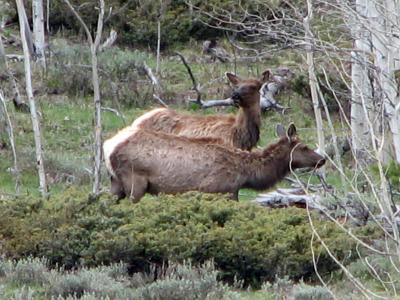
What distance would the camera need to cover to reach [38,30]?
2320 centimetres

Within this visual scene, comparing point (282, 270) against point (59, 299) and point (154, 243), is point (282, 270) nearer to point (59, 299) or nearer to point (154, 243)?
point (154, 243)

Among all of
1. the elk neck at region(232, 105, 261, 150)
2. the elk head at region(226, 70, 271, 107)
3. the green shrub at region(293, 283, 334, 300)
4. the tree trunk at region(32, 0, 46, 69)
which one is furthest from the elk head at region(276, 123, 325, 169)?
the tree trunk at region(32, 0, 46, 69)

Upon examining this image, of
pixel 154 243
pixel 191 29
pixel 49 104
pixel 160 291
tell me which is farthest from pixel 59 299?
pixel 191 29

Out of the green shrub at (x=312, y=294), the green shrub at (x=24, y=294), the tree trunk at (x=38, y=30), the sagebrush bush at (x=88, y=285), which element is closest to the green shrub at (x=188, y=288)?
the sagebrush bush at (x=88, y=285)

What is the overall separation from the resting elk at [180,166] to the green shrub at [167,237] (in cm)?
141

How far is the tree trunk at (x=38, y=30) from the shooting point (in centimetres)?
2272

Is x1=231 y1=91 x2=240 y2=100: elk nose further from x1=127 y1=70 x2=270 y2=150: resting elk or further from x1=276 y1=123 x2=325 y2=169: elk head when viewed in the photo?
x1=276 y1=123 x2=325 y2=169: elk head

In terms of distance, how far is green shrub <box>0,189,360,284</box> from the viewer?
11250 millimetres

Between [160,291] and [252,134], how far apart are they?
20.7ft

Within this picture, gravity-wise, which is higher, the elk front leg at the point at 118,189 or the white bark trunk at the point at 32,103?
the white bark trunk at the point at 32,103

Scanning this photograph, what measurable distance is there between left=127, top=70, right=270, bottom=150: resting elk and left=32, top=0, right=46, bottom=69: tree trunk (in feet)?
23.8

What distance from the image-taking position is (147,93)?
2220 centimetres

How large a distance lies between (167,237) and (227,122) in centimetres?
490

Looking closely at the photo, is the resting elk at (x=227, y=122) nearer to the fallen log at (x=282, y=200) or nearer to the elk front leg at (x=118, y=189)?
the fallen log at (x=282, y=200)
